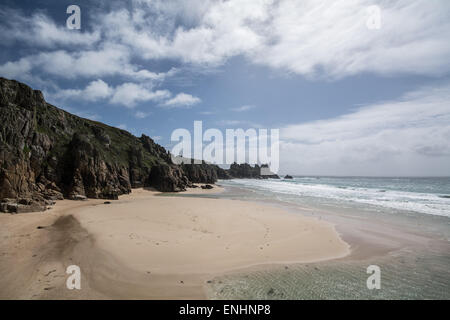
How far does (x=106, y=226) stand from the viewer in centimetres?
1205

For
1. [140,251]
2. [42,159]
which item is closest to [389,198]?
[140,251]

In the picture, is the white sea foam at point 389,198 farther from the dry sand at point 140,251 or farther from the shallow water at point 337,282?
the shallow water at point 337,282

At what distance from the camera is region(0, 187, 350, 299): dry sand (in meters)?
5.69

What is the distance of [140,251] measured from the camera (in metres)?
8.34

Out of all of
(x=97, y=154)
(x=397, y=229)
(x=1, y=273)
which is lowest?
(x=397, y=229)

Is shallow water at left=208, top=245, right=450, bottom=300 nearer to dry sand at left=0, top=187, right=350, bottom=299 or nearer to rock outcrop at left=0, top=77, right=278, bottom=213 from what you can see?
dry sand at left=0, top=187, right=350, bottom=299

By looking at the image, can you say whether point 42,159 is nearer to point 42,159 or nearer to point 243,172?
point 42,159

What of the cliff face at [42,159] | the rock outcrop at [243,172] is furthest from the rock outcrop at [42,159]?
the rock outcrop at [243,172]

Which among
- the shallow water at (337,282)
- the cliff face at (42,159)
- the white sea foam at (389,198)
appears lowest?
the white sea foam at (389,198)

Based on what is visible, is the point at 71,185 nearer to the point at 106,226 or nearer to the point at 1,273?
the point at 106,226

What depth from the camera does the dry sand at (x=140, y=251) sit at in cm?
569

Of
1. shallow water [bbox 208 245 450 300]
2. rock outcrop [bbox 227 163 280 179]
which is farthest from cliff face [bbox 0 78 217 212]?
rock outcrop [bbox 227 163 280 179]
